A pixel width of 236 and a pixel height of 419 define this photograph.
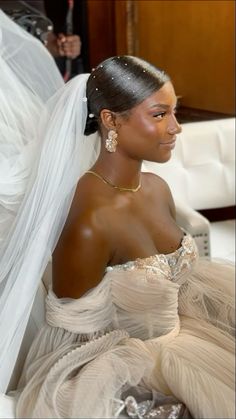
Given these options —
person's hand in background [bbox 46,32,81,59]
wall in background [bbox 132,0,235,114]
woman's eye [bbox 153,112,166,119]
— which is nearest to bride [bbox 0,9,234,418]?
woman's eye [bbox 153,112,166,119]

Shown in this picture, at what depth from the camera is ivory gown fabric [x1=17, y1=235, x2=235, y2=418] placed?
73cm

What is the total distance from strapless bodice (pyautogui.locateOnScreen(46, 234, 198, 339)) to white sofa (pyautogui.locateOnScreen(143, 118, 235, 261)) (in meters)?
0.81

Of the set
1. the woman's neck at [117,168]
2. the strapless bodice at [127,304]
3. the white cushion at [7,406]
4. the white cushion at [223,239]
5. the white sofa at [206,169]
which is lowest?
the white cushion at [223,239]

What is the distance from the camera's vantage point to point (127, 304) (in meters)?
0.87

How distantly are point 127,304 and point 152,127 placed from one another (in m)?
0.26

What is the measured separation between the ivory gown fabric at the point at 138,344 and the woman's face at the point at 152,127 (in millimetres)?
161

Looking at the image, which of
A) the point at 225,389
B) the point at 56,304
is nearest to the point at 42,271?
the point at 56,304

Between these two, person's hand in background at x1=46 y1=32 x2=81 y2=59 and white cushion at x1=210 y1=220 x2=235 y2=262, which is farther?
person's hand in background at x1=46 y1=32 x2=81 y2=59

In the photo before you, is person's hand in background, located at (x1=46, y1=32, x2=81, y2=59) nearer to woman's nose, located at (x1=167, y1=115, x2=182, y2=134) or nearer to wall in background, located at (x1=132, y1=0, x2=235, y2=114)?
wall in background, located at (x1=132, y1=0, x2=235, y2=114)

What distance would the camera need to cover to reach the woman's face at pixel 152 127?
0.81 m

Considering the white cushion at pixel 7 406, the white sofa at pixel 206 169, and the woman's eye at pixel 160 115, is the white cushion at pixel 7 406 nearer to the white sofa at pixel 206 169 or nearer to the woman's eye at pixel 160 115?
the woman's eye at pixel 160 115

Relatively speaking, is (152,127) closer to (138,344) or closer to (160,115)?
(160,115)

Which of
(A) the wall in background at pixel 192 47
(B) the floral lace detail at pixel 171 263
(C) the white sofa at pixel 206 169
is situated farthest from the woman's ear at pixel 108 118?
(A) the wall in background at pixel 192 47

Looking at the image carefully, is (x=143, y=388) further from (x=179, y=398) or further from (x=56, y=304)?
(x=56, y=304)
